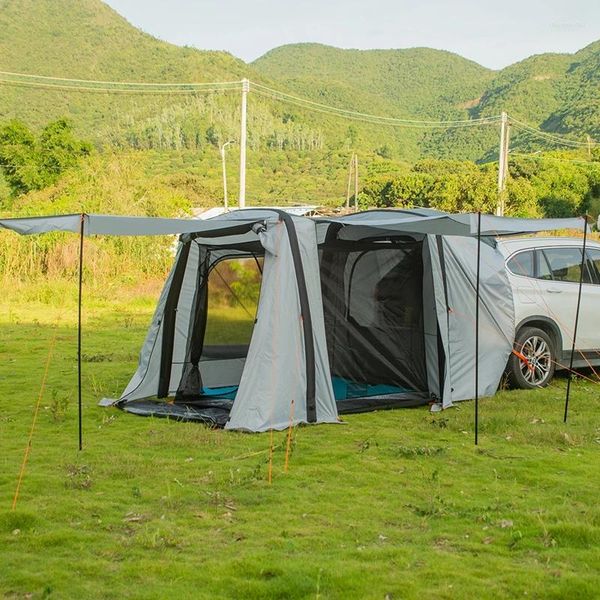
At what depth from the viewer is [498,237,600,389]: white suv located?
10.1 m

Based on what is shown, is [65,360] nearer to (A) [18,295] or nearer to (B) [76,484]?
(B) [76,484]

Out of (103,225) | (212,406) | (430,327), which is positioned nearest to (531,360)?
(430,327)

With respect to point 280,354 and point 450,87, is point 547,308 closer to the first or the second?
point 280,354

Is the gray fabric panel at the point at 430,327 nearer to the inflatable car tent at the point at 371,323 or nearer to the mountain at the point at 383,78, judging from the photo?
the inflatable car tent at the point at 371,323

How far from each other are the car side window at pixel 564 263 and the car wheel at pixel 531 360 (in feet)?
2.29

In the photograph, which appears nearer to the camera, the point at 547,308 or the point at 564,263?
the point at 547,308

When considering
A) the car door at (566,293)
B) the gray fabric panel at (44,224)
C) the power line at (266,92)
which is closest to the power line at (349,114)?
the power line at (266,92)

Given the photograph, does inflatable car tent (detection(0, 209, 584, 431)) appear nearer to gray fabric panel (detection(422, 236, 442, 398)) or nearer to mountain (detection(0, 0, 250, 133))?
gray fabric panel (detection(422, 236, 442, 398))

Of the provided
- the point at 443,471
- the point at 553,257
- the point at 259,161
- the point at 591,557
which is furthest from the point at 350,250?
the point at 259,161

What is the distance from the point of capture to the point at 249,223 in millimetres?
8445

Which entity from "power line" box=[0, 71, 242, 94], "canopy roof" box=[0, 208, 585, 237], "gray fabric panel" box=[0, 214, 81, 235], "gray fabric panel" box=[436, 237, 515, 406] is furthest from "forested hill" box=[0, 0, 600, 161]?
"gray fabric panel" box=[0, 214, 81, 235]

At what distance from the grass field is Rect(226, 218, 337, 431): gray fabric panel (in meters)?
0.24

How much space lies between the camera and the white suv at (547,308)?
10109 millimetres

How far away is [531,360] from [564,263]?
1.19m
